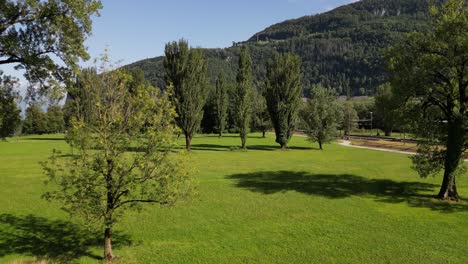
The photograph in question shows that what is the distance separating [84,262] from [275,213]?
10127 millimetres

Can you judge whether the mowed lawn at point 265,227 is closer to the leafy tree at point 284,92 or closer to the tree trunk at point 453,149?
the tree trunk at point 453,149

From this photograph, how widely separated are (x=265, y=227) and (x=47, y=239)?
32.2ft

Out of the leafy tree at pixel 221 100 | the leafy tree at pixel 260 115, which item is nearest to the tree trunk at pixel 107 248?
the leafy tree at pixel 260 115

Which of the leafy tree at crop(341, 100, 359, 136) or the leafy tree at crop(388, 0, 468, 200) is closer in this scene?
the leafy tree at crop(388, 0, 468, 200)

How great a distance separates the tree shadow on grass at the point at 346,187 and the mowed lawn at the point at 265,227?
0.08 meters

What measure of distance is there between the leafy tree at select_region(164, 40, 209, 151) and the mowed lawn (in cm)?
2338

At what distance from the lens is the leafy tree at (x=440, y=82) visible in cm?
1948

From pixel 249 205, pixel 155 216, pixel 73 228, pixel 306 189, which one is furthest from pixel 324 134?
pixel 73 228

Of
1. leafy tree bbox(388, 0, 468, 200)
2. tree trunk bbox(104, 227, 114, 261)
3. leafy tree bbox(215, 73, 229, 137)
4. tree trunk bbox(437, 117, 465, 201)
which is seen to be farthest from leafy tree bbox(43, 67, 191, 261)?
leafy tree bbox(215, 73, 229, 137)

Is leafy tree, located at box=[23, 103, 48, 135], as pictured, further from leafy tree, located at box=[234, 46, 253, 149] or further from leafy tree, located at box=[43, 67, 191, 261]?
leafy tree, located at box=[43, 67, 191, 261]

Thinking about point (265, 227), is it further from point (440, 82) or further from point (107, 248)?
point (440, 82)

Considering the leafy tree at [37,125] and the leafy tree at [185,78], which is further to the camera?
the leafy tree at [37,125]

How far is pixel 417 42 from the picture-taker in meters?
21.2

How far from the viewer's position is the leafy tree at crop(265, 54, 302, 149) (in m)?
53.7
